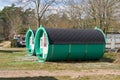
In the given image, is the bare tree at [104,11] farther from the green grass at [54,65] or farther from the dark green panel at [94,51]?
the dark green panel at [94,51]

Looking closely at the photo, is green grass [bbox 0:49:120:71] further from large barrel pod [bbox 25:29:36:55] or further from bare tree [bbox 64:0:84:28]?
bare tree [bbox 64:0:84:28]

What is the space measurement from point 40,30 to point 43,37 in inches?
25.2

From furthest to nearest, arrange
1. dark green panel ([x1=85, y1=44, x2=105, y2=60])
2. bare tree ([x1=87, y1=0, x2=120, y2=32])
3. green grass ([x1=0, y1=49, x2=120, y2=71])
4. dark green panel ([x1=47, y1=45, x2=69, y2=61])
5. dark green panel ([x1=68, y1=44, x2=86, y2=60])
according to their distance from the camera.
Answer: bare tree ([x1=87, y1=0, x2=120, y2=32]) < dark green panel ([x1=85, y1=44, x2=105, y2=60]) < dark green panel ([x1=68, y1=44, x2=86, y2=60]) < dark green panel ([x1=47, y1=45, x2=69, y2=61]) < green grass ([x1=0, y1=49, x2=120, y2=71])

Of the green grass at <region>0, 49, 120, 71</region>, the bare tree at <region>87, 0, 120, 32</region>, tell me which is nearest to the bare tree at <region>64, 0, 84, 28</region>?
the bare tree at <region>87, 0, 120, 32</region>

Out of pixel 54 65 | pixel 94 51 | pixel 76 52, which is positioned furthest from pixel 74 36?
pixel 54 65

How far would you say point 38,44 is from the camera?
2297cm

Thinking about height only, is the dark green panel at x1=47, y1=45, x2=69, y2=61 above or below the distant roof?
below

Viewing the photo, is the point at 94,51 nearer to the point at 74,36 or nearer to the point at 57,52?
the point at 74,36

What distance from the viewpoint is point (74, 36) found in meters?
20.3

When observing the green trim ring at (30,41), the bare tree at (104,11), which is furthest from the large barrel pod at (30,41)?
the bare tree at (104,11)

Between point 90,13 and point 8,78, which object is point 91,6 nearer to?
point 90,13

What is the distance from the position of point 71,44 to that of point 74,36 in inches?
26.2

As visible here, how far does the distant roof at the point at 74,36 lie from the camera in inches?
770

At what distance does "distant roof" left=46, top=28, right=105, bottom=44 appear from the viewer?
64.2 ft
